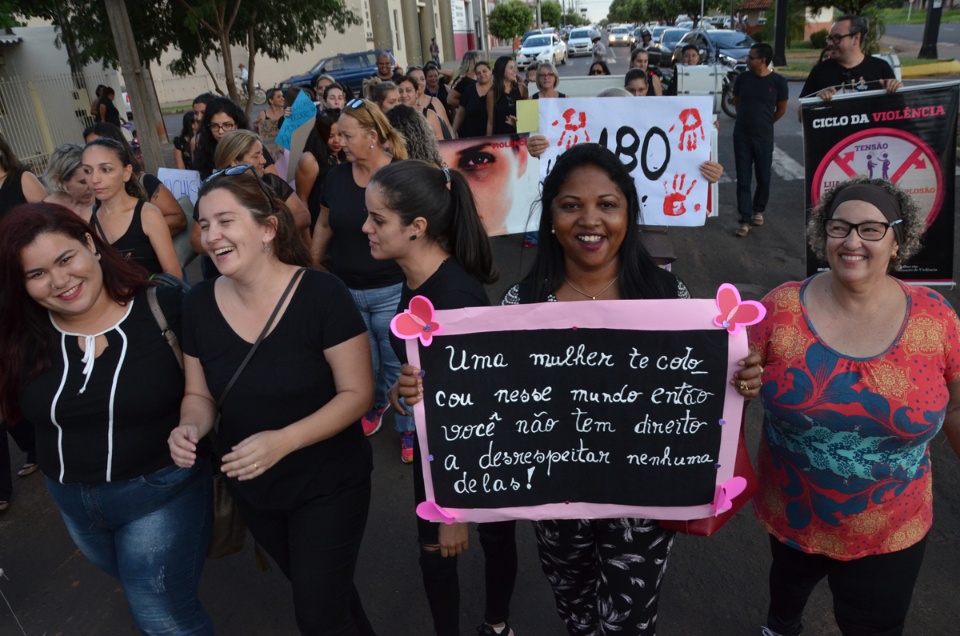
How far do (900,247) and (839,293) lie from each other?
22cm

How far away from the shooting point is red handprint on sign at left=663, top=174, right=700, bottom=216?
410 cm

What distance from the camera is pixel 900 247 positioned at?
209cm

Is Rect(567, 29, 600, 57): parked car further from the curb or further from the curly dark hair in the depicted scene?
the curly dark hair

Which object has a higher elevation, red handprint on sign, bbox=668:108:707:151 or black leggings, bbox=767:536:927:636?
red handprint on sign, bbox=668:108:707:151

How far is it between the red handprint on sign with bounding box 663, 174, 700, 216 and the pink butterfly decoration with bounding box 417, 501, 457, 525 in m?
2.67

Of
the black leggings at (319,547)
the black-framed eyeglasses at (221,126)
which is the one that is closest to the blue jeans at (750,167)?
the black-framed eyeglasses at (221,126)

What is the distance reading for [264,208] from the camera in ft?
7.58

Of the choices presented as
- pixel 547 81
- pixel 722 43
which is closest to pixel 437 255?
pixel 547 81

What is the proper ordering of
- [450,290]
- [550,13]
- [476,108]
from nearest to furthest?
[450,290], [476,108], [550,13]

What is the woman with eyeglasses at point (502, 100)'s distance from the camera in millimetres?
8250

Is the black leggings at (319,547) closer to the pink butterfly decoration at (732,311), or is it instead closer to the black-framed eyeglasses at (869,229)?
the pink butterfly decoration at (732,311)

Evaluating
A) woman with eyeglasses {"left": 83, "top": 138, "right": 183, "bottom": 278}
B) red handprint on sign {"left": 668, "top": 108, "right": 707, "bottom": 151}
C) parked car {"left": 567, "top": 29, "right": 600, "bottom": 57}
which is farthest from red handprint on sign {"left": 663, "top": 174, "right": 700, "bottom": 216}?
parked car {"left": 567, "top": 29, "right": 600, "bottom": 57}

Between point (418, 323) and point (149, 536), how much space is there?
120 centimetres

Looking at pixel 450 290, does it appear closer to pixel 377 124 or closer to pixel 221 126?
pixel 377 124
